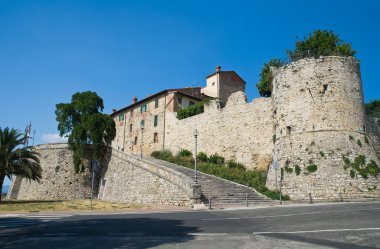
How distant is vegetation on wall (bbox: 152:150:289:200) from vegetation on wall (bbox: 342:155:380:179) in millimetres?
4397

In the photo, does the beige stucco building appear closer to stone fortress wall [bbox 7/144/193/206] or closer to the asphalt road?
stone fortress wall [bbox 7/144/193/206]

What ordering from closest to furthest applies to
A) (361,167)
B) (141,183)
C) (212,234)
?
(212,234)
(361,167)
(141,183)

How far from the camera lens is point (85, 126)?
34.2 metres

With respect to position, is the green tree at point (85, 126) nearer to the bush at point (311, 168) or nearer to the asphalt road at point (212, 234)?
the bush at point (311, 168)

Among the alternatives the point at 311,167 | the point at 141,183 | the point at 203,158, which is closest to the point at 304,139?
the point at 311,167

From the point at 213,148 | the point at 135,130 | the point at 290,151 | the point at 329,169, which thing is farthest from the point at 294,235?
the point at 135,130

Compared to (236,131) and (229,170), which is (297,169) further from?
(236,131)

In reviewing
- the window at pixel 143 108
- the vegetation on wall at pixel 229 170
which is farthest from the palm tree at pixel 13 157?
the window at pixel 143 108

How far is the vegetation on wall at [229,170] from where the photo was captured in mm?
23888

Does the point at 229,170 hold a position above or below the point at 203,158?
below

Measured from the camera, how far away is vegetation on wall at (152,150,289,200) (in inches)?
940

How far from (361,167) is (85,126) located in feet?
85.1

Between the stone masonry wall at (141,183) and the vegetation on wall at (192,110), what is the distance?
10.5 meters

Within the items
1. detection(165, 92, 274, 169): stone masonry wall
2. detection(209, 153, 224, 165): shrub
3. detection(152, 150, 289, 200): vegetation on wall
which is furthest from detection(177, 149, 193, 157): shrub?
detection(209, 153, 224, 165): shrub
